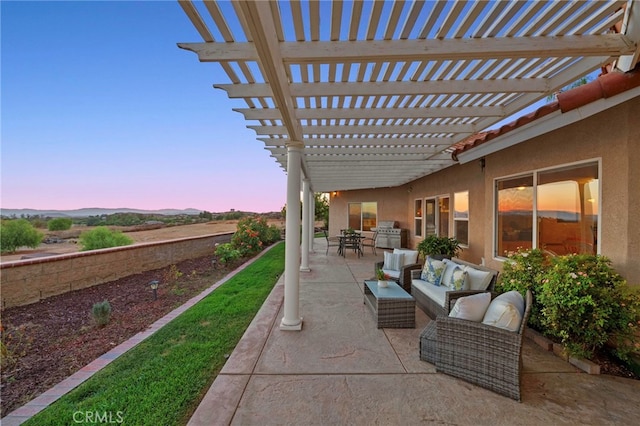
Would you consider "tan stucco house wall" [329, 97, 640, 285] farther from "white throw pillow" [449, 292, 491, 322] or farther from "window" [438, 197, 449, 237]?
"window" [438, 197, 449, 237]

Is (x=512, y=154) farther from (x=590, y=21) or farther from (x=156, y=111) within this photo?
(x=156, y=111)

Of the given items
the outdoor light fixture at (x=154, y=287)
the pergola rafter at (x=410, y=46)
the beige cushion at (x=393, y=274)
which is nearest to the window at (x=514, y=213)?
the pergola rafter at (x=410, y=46)

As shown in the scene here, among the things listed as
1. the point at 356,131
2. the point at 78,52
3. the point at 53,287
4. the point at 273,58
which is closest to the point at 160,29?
the point at 78,52

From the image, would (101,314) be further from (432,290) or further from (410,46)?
(410,46)

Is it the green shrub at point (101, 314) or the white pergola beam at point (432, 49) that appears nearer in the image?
the white pergola beam at point (432, 49)

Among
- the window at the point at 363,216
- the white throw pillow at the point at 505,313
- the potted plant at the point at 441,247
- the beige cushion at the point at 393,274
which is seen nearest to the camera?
the white throw pillow at the point at 505,313

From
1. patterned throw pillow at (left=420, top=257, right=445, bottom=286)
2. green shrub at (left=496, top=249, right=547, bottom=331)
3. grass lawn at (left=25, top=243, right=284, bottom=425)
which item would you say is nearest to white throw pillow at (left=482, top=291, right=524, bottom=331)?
green shrub at (left=496, top=249, right=547, bottom=331)

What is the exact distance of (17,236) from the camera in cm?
1284

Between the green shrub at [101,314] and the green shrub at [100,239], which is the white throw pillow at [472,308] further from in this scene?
the green shrub at [100,239]

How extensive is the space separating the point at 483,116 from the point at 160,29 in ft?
20.2

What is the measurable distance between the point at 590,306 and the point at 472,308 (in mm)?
1244

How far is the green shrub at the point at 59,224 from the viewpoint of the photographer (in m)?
16.1

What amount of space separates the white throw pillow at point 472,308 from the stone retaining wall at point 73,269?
7.15m

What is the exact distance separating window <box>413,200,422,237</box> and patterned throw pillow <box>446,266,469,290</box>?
6.76 meters
